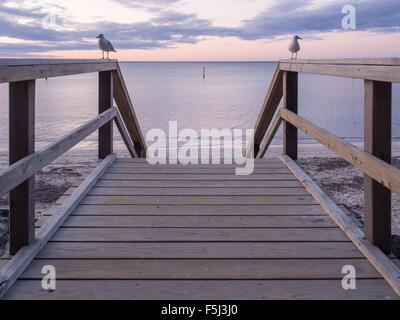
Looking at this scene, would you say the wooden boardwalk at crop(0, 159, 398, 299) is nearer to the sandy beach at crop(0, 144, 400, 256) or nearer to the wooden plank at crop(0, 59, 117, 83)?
the wooden plank at crop(0, 59, 117, 83)

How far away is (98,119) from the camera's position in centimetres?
A: 374

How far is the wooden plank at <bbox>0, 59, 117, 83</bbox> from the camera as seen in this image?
1.85 m

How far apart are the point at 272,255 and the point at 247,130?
1671 centimetres

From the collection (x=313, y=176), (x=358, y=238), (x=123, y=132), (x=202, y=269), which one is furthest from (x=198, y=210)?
(x=313, y=176)

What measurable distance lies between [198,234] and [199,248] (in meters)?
0.20

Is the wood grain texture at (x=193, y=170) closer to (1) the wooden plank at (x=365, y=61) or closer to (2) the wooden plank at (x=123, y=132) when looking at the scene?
(2) the wooden plank at (x=123, y=132)

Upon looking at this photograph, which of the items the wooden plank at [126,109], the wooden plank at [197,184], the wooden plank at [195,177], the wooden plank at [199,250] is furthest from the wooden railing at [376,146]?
the wooden plank at [126,109]

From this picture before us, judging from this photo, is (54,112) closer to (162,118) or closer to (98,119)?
(162,118)

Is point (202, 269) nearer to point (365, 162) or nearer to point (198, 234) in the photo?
point (198, 234)

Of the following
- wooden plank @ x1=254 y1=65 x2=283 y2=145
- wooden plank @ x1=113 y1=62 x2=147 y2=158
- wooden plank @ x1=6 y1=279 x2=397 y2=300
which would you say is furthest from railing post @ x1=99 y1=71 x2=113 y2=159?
wooden plank @ x1=6 y1=279 x2=397 y2=300

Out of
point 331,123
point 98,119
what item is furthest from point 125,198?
point 331,123

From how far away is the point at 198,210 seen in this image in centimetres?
300

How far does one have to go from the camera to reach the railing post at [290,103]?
4246 mm

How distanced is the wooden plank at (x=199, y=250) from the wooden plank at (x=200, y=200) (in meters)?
0.74
